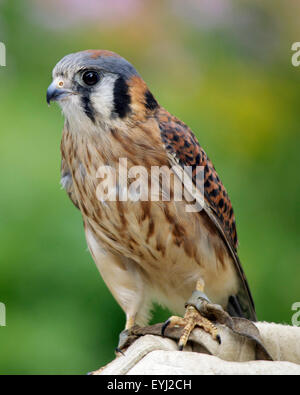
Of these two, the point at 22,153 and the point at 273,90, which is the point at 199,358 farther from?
the point at 273,90

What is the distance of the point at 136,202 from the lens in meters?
1.68

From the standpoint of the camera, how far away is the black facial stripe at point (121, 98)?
1660 millimetres

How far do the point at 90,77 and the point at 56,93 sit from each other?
98mm

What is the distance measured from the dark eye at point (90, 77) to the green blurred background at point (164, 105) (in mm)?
910

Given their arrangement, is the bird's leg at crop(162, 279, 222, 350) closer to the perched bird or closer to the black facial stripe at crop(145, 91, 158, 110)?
the perched bird

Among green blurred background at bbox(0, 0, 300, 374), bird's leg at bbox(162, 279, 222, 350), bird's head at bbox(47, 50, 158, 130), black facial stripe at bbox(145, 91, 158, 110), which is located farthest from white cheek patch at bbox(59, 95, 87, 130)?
green blurred background at bbox(0, 0, 300, 374)

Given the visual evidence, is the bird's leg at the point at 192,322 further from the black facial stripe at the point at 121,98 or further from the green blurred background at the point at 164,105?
the green blurred background at the point at 164,105

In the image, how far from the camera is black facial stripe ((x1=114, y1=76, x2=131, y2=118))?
166 cm

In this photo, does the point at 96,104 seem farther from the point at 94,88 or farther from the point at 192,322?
the point at 192,322

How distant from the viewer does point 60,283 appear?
2398 mm

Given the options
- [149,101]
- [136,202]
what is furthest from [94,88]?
[136,202]

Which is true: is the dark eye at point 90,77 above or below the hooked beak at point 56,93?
above

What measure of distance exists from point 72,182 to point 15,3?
1.52 meters

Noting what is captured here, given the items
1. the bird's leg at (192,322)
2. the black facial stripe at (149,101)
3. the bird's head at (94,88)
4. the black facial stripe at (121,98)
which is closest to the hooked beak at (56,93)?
the bird's head at (94,88)
